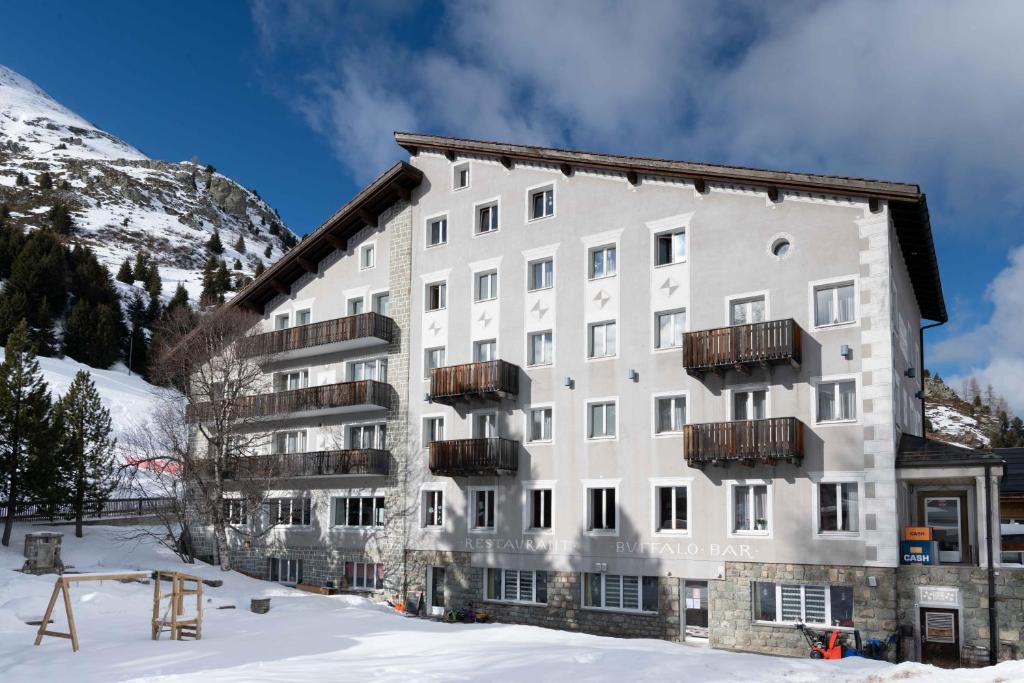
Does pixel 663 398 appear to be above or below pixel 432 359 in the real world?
below

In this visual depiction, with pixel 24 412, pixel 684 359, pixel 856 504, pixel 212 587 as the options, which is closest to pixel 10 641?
pixel 212 587

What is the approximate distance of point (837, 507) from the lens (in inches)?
1013

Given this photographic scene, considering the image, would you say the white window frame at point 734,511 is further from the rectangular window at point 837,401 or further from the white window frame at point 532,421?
the white window frame at point 532,421

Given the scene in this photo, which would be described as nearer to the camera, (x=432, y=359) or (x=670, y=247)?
(x=670, y=247)

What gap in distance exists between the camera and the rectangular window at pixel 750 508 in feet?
88.7

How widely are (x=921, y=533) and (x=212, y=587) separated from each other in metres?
24.0

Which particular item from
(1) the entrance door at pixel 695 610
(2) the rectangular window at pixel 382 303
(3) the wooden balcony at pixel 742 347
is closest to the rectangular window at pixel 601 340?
(3) the wooden balcony at pixel 742 347

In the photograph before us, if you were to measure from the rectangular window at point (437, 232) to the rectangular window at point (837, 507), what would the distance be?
1777 cm

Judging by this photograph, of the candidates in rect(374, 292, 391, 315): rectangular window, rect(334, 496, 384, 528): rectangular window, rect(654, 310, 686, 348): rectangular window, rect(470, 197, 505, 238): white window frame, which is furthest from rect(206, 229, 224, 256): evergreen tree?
rect(654, 310, 686, 348): rectangular window

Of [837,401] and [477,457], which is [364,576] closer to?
[477,457]

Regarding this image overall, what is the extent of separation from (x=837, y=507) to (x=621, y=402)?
7722mm

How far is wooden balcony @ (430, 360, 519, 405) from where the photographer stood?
3230cm

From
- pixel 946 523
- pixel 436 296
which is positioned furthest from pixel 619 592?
pixel 436 296

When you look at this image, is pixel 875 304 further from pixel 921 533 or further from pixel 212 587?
pixel 212 587
